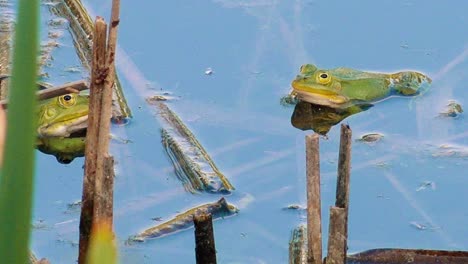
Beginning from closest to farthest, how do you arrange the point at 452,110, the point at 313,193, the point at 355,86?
the point at 313,193 < the point at 452,110 < the point at 355,86

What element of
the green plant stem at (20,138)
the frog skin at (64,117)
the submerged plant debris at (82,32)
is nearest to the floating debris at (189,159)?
the submerged plant debris at (82,32)

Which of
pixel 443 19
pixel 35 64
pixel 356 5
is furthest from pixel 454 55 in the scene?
pixel 35 64

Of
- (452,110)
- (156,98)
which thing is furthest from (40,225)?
(452,110)

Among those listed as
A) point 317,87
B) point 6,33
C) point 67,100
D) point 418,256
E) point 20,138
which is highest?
point 6,33

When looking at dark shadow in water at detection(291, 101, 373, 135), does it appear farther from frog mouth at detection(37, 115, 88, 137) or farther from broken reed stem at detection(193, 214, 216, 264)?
broken reed stem at detection(193, 214, 216, 264)

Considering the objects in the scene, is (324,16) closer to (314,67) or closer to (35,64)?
(314,67)

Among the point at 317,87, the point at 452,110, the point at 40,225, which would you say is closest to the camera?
the point at 40,225

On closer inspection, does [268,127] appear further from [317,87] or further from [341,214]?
[341,214]

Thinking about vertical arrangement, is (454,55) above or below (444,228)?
above

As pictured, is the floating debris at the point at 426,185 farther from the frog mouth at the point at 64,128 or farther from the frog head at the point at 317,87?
the frog mouth at the point at 64,128
